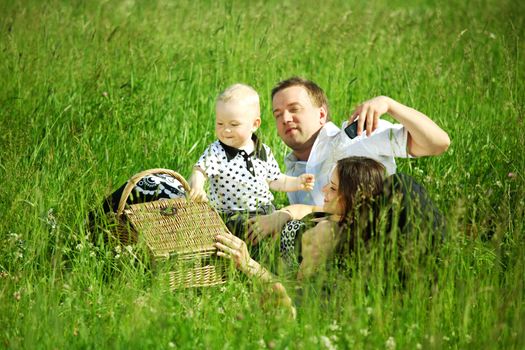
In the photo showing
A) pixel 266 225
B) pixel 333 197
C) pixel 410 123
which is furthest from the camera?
pixel 266 225

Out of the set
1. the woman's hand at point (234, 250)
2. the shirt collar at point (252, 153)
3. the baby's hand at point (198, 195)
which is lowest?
the woman's hand at point (234, 250)

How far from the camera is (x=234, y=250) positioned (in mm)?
4211

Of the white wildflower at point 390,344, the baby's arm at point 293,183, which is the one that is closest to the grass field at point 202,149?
the white wildflower at point 390,344

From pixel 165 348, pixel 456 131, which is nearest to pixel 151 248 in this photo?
pixel 165 348

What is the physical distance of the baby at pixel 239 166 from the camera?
4.80m

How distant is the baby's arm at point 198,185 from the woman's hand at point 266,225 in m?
0.28

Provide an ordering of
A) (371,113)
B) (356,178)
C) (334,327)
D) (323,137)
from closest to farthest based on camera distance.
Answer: (334,327)
(356,178)
(371,113)
(323,137)

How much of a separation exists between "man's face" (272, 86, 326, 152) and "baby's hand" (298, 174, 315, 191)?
41 cm

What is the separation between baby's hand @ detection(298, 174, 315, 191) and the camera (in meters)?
4.70

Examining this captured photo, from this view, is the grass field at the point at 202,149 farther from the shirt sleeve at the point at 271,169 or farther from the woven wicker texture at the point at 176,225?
the shirt sleeve at the point at 271,169

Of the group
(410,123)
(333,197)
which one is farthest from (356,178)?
(410,123)

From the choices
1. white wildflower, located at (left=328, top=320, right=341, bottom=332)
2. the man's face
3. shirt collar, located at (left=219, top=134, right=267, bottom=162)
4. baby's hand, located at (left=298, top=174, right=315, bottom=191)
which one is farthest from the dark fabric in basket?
white wildflower, located at (left=328, top=320, right=341, bottom=332)

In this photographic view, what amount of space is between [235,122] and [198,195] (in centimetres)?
51

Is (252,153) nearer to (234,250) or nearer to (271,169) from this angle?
(271,169)
